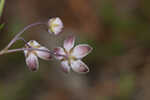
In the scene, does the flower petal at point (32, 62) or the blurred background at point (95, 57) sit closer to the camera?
the flower petal at point (32, 62)

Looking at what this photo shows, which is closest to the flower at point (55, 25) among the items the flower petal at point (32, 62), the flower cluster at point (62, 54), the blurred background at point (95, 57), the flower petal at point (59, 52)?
the flower cluster at point (62, 54)

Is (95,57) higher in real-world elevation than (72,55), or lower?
lower

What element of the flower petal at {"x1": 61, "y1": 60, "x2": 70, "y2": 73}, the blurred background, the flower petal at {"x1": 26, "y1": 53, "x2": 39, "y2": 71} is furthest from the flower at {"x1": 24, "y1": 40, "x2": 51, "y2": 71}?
the blurred background

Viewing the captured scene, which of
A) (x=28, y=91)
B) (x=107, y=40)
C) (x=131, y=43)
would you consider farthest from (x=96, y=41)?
(x=28, y=91)

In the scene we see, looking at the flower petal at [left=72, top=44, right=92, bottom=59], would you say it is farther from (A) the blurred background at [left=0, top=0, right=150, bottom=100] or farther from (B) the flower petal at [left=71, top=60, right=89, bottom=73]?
(A) the blurred background at [left=0, top=0, right=150, bottom=100]

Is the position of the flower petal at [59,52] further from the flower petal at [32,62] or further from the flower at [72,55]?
the flower petal at [32,62]

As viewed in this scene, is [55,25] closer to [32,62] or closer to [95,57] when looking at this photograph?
[32,62]

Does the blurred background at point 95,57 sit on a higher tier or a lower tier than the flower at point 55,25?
lower

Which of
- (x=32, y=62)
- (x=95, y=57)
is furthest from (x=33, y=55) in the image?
(x=95, y=57)
